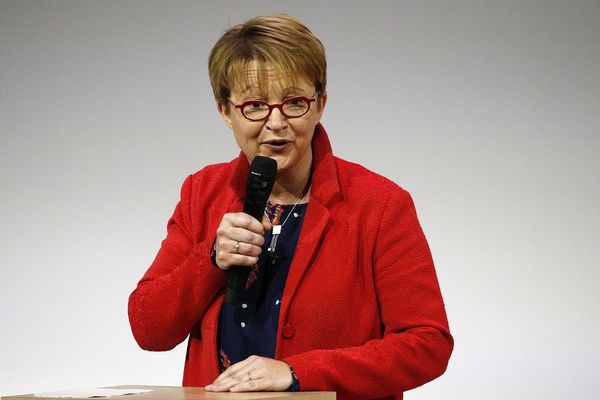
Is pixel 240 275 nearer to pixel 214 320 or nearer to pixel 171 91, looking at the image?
pixel 214 320

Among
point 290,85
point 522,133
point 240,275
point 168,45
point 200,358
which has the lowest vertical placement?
point 200,358

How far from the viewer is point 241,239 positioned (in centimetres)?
175

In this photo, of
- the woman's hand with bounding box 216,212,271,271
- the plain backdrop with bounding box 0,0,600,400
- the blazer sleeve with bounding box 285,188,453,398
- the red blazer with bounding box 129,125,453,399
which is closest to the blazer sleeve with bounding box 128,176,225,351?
the red blazer with bounding box 129,125,453,399

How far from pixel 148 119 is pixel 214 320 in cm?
181

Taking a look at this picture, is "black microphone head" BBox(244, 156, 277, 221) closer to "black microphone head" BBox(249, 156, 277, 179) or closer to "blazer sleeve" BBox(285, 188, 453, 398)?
"black microphone head" BBox(249, 156, 277, 179)

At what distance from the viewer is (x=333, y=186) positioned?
2.05m

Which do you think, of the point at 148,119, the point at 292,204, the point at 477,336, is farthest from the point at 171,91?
the point at 292,204

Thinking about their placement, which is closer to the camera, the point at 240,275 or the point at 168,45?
the point at 240,275

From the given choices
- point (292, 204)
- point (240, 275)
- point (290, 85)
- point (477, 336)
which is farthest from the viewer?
point (477, 336)

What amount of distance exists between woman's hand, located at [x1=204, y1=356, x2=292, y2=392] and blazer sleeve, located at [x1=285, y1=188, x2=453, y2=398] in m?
0.04

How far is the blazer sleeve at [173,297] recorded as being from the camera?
76.4 inches

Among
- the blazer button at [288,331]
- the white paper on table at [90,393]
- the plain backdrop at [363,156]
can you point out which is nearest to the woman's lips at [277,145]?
the blazer button at [288,331]

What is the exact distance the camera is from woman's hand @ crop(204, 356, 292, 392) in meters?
1.72

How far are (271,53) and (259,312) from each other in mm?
507
